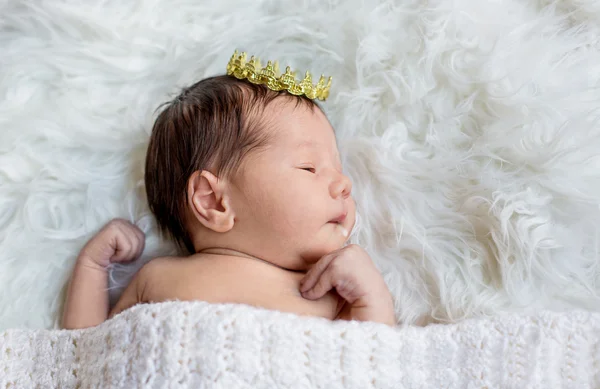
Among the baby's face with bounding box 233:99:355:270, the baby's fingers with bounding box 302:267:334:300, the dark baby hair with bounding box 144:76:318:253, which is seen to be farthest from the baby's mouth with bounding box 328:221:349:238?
the dark baby hair with bounding box 144:76:318:253

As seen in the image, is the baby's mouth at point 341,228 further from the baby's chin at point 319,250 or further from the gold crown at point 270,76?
the gold crown at point 270,76

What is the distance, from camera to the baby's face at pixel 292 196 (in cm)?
119

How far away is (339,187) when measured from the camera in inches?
48.0

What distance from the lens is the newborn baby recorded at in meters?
1.18

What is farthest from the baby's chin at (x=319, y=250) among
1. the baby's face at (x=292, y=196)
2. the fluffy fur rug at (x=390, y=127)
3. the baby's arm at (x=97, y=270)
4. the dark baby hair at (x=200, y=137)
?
the baby's arm at (x=97, y=270)

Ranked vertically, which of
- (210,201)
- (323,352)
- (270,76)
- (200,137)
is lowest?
(323,352)

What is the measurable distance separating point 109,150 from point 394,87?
68 centimetres

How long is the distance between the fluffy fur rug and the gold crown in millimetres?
149

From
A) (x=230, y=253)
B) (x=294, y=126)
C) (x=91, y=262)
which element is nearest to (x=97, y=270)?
(x=91, y=262)

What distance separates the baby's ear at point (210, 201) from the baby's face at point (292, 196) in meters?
0.03

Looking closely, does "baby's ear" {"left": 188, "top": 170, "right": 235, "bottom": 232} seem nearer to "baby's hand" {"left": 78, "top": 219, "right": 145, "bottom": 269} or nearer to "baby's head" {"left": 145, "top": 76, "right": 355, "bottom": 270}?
"baby's head" {"left": 145, "top": 76, "right": 355, "bottom": 270}

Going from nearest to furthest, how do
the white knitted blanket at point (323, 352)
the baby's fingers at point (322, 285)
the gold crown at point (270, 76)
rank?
the white knitted blanket at point (323, 352) → the baby's fingers at point (322, 285) → the gold crown at point (270, 76)

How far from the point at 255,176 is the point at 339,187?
0.17m

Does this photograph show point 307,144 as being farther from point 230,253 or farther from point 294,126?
point 230,253
